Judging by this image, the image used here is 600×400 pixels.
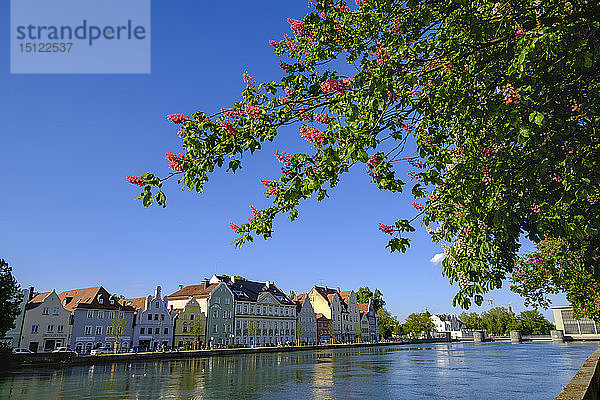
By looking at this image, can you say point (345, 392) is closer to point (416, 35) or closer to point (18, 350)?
point (416, 35)

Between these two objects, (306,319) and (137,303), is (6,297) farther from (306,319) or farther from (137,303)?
(306,319)

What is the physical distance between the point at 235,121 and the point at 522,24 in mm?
4372

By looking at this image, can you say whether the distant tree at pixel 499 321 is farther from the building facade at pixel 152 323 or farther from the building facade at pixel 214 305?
the building facade at pixel 152 323

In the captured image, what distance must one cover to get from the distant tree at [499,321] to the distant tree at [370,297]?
161 feet

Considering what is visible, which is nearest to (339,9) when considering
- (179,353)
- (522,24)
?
(522,24)

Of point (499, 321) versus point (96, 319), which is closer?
point (96, 319)

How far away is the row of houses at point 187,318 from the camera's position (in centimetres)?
6469

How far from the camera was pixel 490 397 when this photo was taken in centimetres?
2564

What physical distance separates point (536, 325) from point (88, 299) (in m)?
155

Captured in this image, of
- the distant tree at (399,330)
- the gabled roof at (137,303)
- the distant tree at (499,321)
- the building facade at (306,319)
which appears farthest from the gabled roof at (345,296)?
the distant tree at (499,321)

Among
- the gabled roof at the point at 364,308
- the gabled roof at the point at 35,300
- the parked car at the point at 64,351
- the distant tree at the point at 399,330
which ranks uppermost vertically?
the gabled roof at the point at 35,300

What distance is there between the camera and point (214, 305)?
86.9m

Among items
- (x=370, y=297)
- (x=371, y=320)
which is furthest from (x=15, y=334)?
(x=370, y=297)

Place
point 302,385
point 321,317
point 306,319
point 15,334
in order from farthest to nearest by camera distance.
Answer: point 321,317, point 306,319, point 15,334, point 302,385
